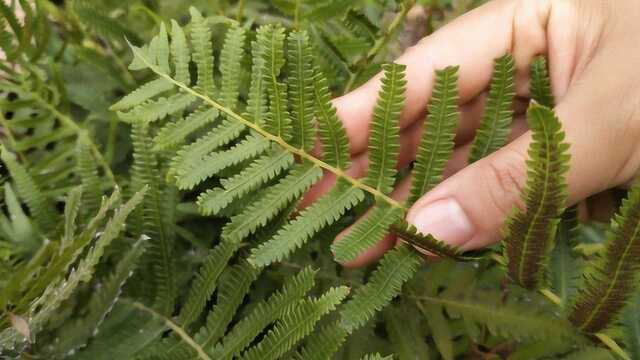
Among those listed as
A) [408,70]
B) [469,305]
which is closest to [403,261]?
[469,305]

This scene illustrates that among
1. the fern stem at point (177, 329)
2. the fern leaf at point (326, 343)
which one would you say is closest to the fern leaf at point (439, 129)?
the fern leaf at point (326, 343)

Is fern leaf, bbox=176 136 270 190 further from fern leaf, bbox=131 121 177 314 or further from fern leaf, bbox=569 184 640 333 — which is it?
fern leaf, bbox=569 184 640 333

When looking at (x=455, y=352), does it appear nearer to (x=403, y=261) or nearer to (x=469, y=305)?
(x=469, y=305)

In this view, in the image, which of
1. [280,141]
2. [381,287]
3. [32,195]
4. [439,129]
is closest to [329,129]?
[280,141]

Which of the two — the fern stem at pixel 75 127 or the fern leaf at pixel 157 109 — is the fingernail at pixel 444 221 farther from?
the fern stem at pixel 75 127

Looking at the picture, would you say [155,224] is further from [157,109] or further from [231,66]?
[231,66]
